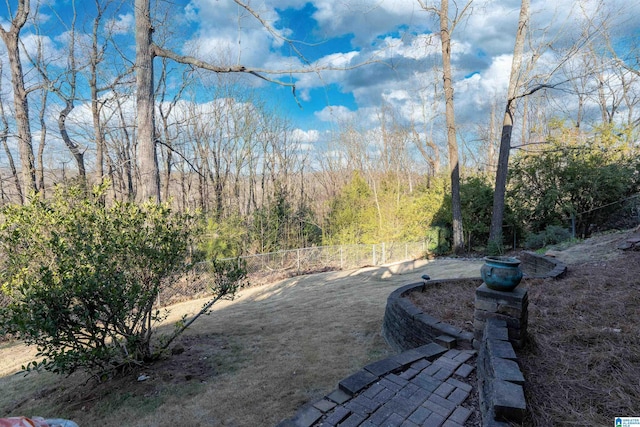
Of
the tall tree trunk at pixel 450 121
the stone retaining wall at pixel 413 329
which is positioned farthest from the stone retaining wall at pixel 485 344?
the tall tree trunk at pixel 450 121

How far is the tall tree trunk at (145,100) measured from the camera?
4.24 metres

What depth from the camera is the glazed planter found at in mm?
2736

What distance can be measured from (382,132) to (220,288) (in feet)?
43.4

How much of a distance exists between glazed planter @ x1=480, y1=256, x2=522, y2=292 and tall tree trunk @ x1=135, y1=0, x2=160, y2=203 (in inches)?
159

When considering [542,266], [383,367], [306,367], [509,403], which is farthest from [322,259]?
[509,403]

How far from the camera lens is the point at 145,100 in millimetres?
4293

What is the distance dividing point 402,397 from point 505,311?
1.19 meters

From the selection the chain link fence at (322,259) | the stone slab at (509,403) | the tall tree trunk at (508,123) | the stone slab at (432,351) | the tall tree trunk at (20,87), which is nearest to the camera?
the stone slab at (509,403)

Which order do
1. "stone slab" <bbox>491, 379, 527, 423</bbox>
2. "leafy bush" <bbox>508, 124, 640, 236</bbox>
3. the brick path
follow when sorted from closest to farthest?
"stone slab" <bbox>491, 379, 527, 423</bbox> → the brick path → "leafy bush" <bbox>508, 124, 640, 236</bbox>

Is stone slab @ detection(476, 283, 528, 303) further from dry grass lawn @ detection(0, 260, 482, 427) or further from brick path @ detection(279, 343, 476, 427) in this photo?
dry grass lawn @ detection(0, 260, 482, 427)

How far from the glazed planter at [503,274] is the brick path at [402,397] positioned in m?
0.69

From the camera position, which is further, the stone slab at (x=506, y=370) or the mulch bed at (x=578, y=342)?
the stone slab at (x=506, y=370)

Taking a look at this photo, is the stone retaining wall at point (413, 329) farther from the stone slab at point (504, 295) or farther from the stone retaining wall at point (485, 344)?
the stone slab at point (504, 295)

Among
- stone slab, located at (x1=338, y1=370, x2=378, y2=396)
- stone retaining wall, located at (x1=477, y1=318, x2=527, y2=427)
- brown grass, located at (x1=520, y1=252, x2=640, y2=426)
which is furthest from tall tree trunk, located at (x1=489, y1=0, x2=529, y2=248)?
stone slab, located at (x1=338, y1=370, x2=378, y2=396)
